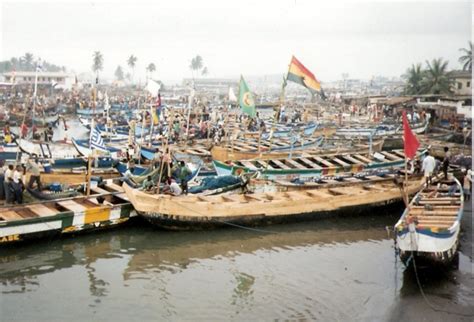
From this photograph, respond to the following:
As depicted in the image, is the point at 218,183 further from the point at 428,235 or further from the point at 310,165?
the point at 428,235

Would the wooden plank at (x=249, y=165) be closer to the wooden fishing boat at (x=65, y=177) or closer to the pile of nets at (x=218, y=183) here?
the pile of nets at (x=218, y=183)

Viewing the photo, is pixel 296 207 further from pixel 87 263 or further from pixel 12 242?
pixel 12 242

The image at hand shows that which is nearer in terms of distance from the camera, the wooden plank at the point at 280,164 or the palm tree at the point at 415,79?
the wooden plank at the point at 280,164

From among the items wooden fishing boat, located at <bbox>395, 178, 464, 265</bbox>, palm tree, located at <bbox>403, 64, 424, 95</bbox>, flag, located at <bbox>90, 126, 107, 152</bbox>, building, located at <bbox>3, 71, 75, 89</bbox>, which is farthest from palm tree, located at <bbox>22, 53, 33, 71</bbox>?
wooden fishing boat, located at <bbox>395, 178, 464, 265</bbox>

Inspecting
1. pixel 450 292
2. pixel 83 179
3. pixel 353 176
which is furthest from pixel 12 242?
pixel 353 176

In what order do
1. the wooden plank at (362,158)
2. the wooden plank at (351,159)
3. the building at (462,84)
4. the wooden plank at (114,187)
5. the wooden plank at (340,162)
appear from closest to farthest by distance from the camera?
the wooden plank at (114,187)
the wooden plank at (340,162)
the wooden plank at (351,159)
the wooden plank at (362,158)
the building at (462,84)

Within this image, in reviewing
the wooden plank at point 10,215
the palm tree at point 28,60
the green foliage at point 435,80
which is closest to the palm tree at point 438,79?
the green foliage at point 435,80
